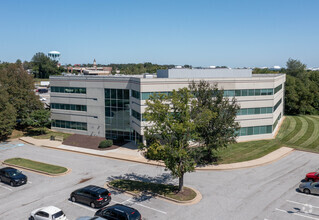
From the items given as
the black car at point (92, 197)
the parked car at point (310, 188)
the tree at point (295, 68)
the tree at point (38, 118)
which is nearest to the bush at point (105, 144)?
the tree at point (38, 118)

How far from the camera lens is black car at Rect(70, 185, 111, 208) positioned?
2340cm

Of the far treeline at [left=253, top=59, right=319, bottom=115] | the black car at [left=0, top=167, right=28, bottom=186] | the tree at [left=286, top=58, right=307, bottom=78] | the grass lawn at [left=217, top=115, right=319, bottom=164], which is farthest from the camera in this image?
the tree at [left=286, top=58, right=307, bottom=78]

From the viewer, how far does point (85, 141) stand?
154 feet

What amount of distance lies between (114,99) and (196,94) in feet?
59.7

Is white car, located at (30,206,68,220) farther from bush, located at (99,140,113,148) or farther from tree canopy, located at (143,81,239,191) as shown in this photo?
bush, located at (99,140,113,148)

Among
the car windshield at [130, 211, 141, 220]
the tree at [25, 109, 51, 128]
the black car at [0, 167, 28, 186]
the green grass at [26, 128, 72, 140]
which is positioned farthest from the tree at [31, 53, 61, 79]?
the car windshield at [130, 211, 141, 220]

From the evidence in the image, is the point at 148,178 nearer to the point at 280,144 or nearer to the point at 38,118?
the point at 280,144

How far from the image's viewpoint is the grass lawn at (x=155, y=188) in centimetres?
2508

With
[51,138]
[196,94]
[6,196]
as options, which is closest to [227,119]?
[196,94]

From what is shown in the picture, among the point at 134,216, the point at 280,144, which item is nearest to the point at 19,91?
the point at 134,216

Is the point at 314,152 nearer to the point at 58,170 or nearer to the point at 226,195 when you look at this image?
the point at 226,195

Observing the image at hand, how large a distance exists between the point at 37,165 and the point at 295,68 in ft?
292

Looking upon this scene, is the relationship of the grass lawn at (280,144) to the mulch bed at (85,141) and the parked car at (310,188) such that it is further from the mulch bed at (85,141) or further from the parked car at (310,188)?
the mulch bed at (85,141)

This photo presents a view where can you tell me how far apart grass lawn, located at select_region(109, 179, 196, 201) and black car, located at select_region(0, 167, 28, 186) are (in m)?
9.67
